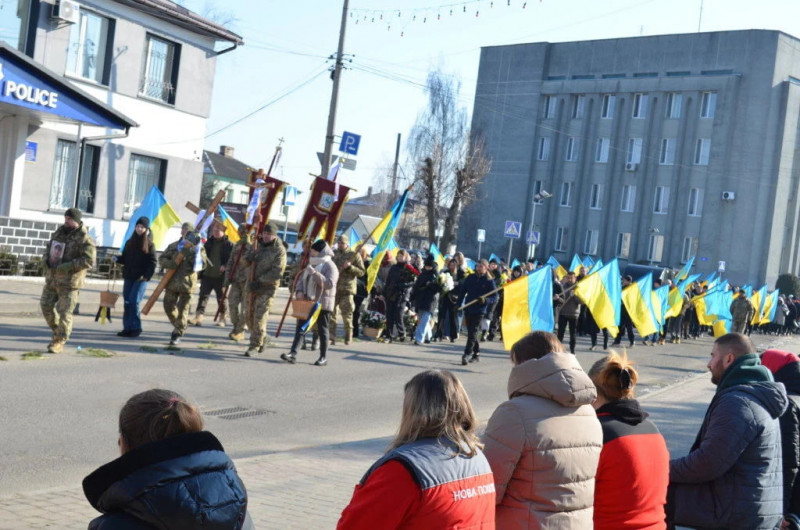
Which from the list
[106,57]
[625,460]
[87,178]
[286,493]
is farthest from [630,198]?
[625,460]

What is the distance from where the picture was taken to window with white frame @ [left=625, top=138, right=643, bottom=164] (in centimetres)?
5994

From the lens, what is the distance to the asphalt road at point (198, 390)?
816cm

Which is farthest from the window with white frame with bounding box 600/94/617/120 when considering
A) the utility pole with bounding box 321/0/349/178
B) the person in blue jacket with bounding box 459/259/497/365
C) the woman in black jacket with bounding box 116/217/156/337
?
the woman in black jacket with bounding box 116/217/156/337

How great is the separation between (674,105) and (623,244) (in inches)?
350

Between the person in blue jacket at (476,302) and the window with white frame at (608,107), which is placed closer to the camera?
the person in blue jacket at (476,302)

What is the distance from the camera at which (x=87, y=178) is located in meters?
24.0

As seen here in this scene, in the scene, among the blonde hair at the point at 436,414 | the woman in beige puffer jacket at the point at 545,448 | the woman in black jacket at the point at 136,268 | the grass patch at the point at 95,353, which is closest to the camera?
the blonde hair at the point at 436,414

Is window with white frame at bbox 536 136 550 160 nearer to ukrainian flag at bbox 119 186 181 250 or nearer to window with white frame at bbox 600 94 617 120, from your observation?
window with white frame at bbox 600 94 617 120

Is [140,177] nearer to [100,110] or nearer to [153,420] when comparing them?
[100,110]

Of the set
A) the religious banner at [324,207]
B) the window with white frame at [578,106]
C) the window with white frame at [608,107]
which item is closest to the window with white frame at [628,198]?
the window with white frame at [608,107]

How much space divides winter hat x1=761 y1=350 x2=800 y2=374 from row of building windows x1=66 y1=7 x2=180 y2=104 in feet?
66.6

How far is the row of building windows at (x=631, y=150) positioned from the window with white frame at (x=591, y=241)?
4.46 metres

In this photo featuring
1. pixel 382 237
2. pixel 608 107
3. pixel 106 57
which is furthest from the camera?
pixel 608 107

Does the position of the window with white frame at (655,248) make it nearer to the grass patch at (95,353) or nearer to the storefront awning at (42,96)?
the storefront awning at (42,96)
